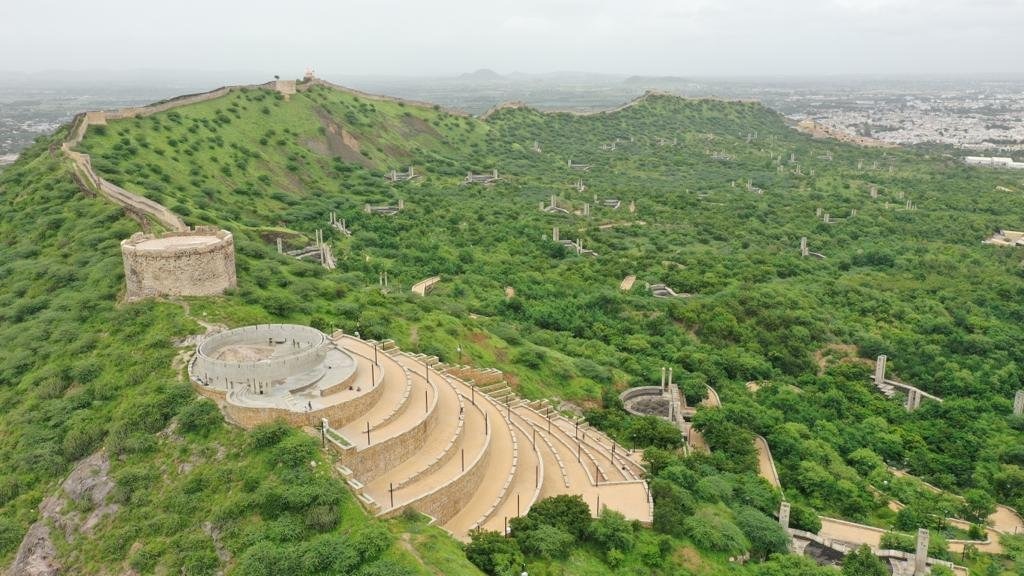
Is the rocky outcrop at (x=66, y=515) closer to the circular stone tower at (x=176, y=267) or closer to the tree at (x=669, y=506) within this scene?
the circular stone tower at (x=176, y=267)

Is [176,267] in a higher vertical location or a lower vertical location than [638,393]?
higher

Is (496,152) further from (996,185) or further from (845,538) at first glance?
(845,538)

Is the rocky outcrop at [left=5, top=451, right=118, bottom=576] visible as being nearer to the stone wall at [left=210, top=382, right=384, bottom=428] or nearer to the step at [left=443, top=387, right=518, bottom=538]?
the stone wall at [left=210, top=382, right=384, bottom=428]

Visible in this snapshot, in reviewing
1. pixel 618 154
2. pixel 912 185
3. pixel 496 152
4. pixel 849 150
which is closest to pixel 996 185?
pixel 912 185

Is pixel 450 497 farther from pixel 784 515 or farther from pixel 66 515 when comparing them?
pixel 784 515

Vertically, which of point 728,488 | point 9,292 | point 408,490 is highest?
point 9,292

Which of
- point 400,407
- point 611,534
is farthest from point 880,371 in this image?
point 400,407
